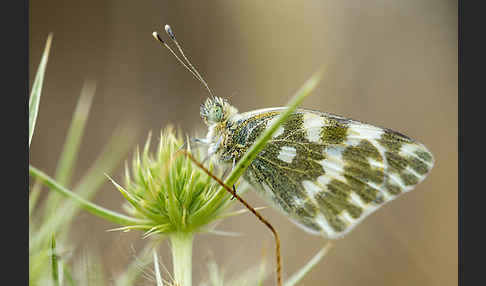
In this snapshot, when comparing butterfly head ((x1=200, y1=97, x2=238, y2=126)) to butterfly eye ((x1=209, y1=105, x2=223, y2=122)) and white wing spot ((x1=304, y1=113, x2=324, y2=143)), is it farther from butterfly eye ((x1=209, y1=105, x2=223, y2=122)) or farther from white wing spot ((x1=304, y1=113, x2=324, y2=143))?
white wing spot ((x1=304, y1=113, x2=324, y2=143))

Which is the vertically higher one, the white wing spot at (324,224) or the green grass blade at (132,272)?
the white wing spot at (324,224)

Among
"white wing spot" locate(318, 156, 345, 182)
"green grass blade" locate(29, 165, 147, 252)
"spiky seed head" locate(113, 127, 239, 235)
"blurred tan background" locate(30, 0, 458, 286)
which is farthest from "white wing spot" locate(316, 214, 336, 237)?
"blurred tan background" locate(30, 0, 458, 286)

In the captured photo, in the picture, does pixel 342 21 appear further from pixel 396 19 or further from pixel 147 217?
pixel 147 217

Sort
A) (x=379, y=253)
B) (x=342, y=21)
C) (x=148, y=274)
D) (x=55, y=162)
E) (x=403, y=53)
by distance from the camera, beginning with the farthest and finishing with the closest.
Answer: (x=342, y=21) < (x=403, y=53) < (x=379, y=253) < (x=55, y=162) < (x=148, y=274)

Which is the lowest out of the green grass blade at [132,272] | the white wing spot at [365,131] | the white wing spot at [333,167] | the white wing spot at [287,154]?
the green grass blade at [132,272]

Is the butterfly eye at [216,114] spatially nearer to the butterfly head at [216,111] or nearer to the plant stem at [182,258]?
the butterfly head at [216,111]

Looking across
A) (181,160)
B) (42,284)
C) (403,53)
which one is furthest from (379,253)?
(42,284)

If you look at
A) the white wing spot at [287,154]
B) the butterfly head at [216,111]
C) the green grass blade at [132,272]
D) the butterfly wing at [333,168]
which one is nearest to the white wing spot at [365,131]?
the butterfly wing at [333,168]

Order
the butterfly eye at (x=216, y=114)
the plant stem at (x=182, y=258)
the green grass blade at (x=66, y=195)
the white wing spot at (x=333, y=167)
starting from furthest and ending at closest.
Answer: the white wing spot at (x=333, y=167), the butterfly eye at (x=216, y=114), the plant stem at (x=182, y=258), the green grass blade at (x=66, y=195)
